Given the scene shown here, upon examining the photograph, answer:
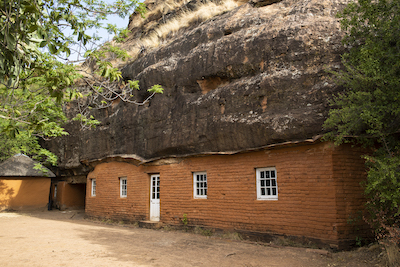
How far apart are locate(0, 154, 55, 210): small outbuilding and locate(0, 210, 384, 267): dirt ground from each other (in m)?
10.2

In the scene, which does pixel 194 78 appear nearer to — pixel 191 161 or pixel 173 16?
pixel 191 161

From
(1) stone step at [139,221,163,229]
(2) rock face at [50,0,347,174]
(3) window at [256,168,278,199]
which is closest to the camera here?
(2) rock face at [50,0,347,174]

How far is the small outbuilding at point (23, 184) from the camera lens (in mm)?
20106

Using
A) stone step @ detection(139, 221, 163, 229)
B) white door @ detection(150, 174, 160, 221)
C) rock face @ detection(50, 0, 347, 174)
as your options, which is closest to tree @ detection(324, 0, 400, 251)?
rock face @ detection(50, 0, 347, 174)

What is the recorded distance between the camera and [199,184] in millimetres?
11805

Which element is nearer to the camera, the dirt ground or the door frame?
the dirt ground

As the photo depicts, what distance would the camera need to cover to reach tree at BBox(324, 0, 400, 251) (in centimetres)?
642

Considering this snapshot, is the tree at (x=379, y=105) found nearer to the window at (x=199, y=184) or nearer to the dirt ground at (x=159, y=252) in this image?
the dirt ground at (x=159, y=252)

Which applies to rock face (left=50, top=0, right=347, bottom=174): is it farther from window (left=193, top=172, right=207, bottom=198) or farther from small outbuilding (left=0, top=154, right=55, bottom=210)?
small outbuilding (left=0, top=154, right=55, bottom=210)

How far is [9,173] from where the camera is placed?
20.0 metres

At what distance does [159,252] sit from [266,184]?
12.6 ft

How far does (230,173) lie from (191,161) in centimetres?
201

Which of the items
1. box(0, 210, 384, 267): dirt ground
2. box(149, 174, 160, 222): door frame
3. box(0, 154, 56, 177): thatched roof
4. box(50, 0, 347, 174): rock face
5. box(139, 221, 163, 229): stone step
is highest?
box(50, 0, 347, 174): rock face

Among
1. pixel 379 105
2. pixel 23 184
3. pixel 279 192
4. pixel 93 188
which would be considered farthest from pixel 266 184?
pixel 23 184
